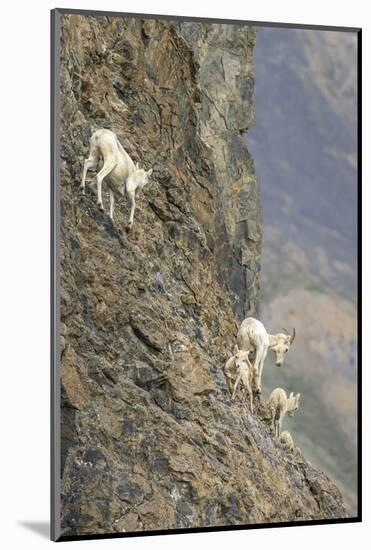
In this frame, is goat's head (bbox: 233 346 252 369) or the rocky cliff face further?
goat's head (bbox: 233 346 252 369)

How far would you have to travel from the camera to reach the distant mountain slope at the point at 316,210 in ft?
56.6

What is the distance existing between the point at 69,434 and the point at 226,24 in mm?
4159

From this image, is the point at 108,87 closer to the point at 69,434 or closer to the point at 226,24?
the point at 226,24

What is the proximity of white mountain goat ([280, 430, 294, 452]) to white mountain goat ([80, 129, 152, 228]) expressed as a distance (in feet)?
9.09

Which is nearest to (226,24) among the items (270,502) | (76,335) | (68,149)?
(68,149)

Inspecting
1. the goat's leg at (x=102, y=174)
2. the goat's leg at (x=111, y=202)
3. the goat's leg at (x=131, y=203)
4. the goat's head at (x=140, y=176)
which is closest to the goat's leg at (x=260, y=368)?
the goat's leg at (x=131, y=203)

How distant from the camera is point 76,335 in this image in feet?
48.2

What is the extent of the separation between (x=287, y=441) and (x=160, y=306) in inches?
84.0

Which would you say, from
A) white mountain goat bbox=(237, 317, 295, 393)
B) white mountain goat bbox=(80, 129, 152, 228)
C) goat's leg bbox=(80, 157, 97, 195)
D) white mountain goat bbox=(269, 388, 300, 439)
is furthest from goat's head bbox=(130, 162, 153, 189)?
white mountain goat bbox=(269, 388, 300, 439)

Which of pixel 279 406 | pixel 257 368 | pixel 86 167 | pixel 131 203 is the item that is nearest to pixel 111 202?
pixel 131 203

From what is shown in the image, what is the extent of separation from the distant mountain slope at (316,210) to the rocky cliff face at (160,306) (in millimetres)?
808

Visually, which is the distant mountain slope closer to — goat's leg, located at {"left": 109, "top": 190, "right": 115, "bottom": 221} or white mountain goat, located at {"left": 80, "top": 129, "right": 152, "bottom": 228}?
white mountain goat, located at {"left": 80, "top": 129, "right": 152, "bottom": 228}

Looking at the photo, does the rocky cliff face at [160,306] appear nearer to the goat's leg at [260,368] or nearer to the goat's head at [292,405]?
the goat's leg at [260,368]

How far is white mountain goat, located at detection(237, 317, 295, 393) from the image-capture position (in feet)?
53.3
